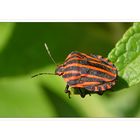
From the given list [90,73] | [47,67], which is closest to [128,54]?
[90,73]

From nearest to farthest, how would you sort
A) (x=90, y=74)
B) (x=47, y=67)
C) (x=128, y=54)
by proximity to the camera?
(x=128, y=54) → (x=90, y=74) → (x=47, y=67)

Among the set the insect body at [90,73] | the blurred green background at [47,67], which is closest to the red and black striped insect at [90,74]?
the insect body at [90,73]

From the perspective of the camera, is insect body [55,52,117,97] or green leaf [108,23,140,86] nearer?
green leaf [108,23,140,86]

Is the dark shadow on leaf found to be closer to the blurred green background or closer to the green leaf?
the blurred green background

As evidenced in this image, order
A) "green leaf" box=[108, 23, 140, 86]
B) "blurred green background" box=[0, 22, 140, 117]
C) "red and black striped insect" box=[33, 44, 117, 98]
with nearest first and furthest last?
"green leaf" box=[108, 23, 140, 86] → "red and black striped insect" box=[33, 44, 117, 98] → "blurred green background" box=[0, 22, 140, 117]

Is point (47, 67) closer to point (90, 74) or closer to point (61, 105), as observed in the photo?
point (61, 105)

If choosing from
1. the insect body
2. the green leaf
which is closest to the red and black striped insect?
the insect body

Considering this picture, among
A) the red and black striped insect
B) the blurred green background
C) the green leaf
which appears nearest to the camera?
the green leaf
